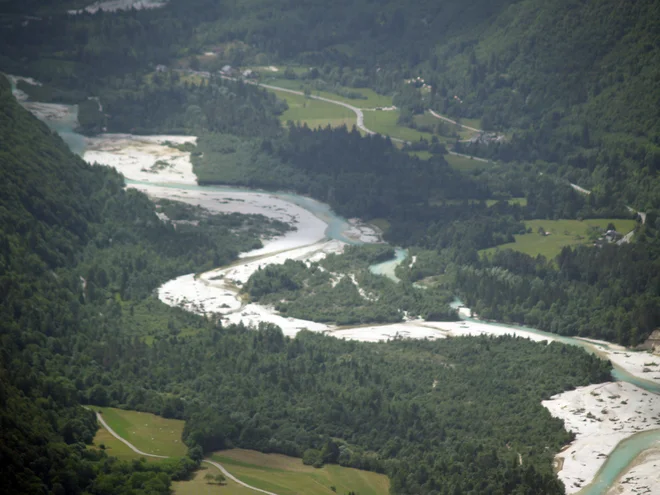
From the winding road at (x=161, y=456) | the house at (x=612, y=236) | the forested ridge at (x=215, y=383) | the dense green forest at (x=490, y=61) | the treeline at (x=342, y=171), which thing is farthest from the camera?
the dense green forest at (x=490, y=61)

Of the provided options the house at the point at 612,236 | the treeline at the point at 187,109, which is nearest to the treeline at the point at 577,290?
the house at the point at 612,236

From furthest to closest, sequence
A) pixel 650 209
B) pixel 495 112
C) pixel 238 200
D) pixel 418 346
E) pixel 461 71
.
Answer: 1. pixel 461 71
2. pixel 495 112
3. pixel 238 200
4. pixel 650 209
5. pixel 418 346

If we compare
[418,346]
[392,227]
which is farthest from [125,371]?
[392,227]

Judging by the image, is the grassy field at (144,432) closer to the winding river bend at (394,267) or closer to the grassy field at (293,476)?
the grassy field at (293,476)

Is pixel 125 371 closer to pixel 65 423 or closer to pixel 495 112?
pixel 65 423

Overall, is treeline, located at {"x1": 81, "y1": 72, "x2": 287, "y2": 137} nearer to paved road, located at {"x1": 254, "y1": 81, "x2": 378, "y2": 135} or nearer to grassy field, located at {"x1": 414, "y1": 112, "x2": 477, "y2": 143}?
paved road, located at {"x1": 254, "y1": 81, "x2": 378, "y2": 135}

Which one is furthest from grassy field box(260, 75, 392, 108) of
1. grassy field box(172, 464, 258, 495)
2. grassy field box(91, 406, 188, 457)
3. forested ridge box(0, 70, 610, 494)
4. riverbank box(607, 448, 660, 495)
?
grassy field box(172, 464, 258, 495)
